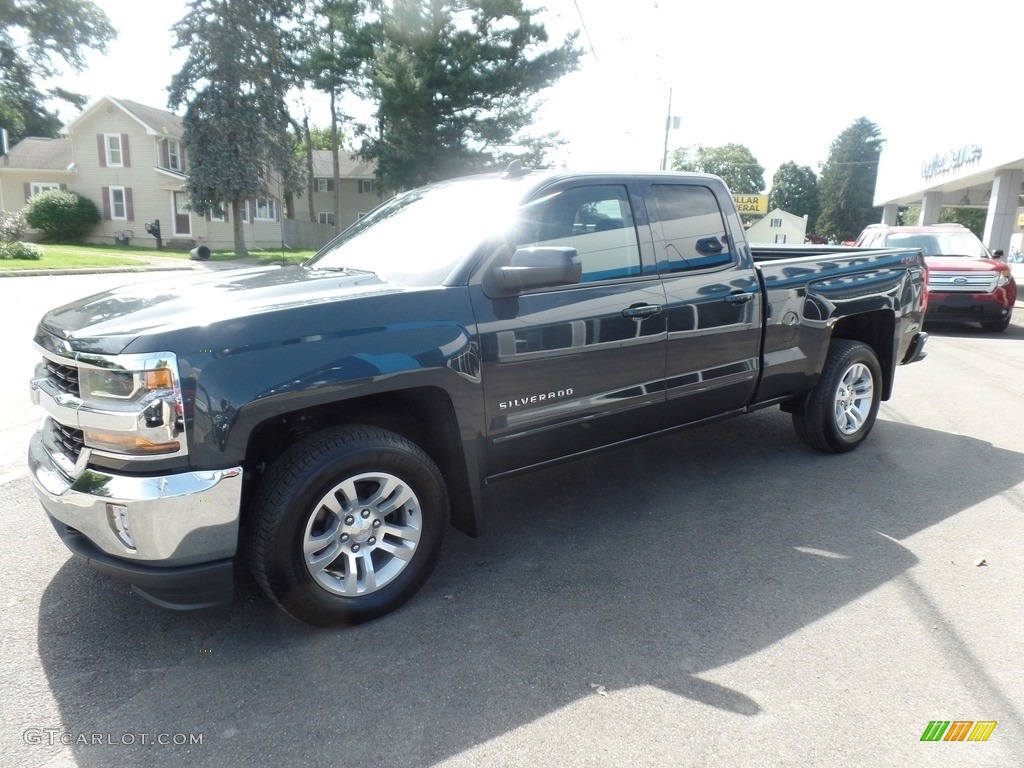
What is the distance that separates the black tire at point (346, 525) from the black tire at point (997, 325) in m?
12.8

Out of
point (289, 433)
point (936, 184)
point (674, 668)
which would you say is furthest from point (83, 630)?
point (936, 184)

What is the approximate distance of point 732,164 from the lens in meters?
96.6

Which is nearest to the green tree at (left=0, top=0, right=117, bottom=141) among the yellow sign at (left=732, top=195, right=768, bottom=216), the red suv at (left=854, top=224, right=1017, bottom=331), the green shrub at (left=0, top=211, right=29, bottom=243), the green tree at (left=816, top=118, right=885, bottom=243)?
the green shrub at (left=0, top=211, right=29, bottom=243)

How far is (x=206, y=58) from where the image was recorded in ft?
104

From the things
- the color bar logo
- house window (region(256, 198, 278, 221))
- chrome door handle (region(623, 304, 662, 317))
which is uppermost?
house window (region(256, 198, 278, 221))

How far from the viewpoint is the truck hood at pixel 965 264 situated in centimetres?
1218

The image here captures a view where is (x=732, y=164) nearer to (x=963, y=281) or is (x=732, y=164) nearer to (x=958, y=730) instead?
(x=963, y=281)

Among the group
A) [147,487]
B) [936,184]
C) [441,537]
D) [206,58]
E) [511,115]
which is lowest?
[441,537]

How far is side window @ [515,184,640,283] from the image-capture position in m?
3.77

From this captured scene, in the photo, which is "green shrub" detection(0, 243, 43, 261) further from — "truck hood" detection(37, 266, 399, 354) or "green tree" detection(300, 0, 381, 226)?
"truck hood" detection(37, 266, 399, 354)

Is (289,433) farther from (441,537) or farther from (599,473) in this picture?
(599,473)

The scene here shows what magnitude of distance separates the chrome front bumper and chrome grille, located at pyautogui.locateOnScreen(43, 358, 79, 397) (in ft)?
1.04

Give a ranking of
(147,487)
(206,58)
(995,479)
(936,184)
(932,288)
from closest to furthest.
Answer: (147,487) < (995,479) < (932,288) < (936,184) < (206,58)

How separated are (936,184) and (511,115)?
17.2 m
